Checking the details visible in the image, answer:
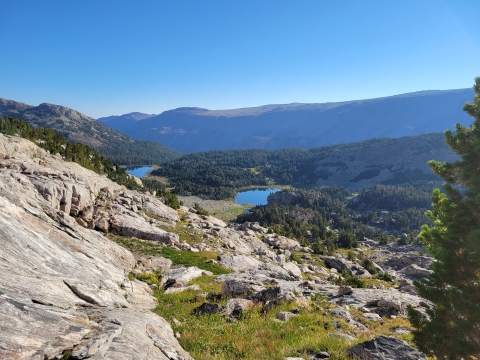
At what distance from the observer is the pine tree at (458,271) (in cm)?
1044

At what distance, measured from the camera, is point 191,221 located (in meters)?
60.9

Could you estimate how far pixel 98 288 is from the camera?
52.5 feet

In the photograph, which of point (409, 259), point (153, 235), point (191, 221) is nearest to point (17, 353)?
point (153, 235)

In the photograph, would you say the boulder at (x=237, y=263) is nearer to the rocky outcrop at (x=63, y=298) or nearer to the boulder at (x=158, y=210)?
the rocky outcrop at (x=63, y=298)

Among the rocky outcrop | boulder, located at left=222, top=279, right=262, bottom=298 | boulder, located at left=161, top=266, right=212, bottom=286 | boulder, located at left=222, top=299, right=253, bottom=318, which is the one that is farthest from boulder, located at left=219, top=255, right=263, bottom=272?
boulder, located at left=222, top=299, right=253, bottom=318

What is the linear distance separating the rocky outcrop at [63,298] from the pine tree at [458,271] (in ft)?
32.4

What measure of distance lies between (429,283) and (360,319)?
27.2 feet

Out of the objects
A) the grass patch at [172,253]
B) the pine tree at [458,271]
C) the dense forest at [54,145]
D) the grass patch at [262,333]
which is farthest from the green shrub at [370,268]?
the pine tree at [458,271]

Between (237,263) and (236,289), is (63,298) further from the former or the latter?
(237,263)

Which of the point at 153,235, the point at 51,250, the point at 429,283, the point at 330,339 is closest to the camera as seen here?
the point at 429,283

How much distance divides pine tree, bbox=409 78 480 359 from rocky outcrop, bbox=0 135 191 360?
9.86m

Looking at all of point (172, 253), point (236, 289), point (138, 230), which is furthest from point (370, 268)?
point (236, 289)

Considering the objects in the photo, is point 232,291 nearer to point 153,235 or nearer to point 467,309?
point 467,309

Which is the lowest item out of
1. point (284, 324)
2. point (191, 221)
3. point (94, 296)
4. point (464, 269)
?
point (191, 221)
